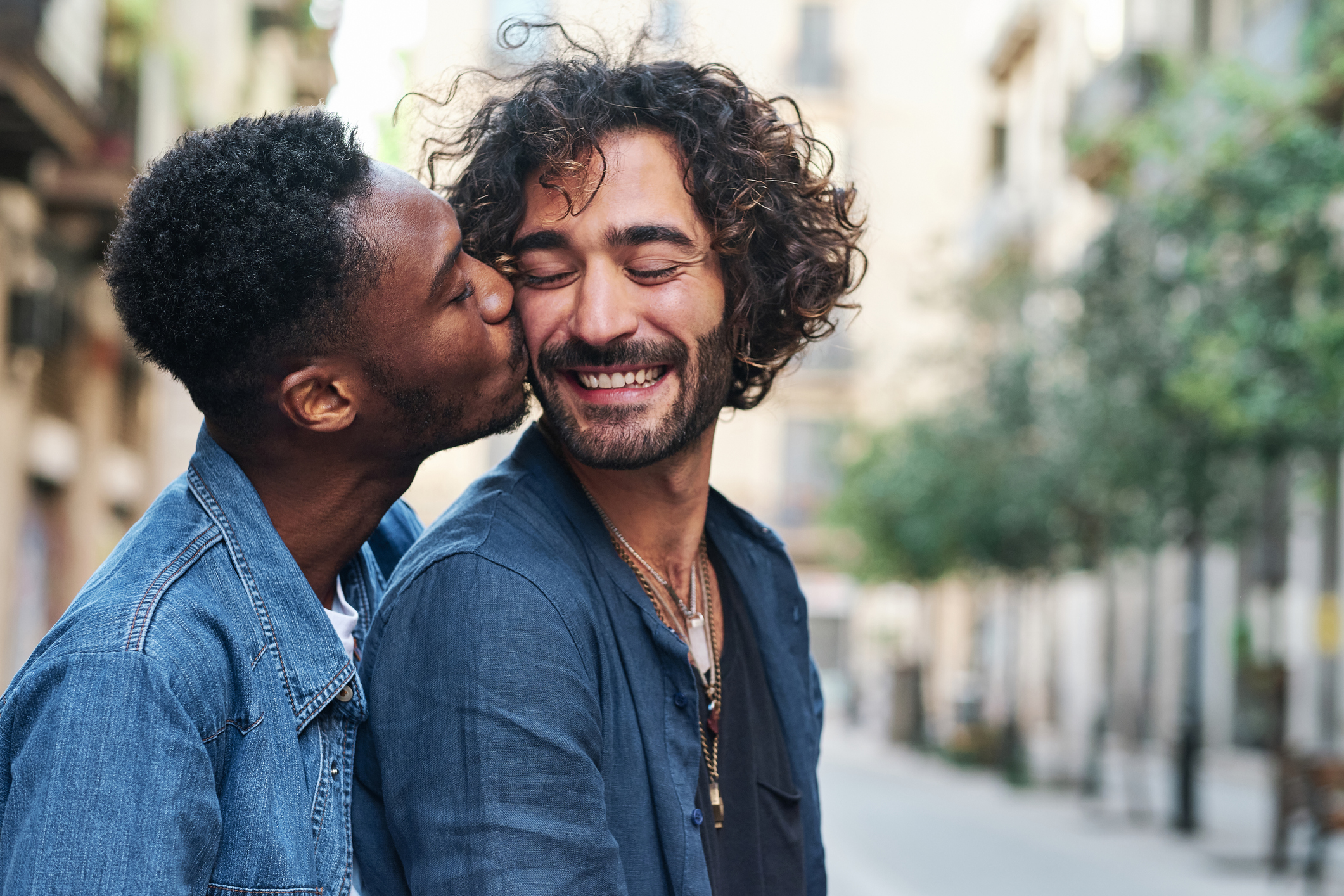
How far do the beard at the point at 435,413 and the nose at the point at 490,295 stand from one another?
0.07 meters

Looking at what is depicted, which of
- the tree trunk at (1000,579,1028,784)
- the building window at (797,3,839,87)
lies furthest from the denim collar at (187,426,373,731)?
the building window at (797,3,839,87)

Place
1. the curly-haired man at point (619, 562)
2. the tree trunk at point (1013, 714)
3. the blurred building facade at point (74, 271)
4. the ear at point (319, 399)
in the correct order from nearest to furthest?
the curly-haired man at point (619, 562) → the ear at point (319, 399) → the blurred building facade at point (74, 271) → the tree trunk at point (1013, 714)

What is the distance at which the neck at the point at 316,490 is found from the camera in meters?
2.32

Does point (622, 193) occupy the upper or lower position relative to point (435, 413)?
upper

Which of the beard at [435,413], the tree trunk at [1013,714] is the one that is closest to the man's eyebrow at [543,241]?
the beard at [435,413]

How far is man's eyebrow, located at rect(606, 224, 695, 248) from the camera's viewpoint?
102 inches

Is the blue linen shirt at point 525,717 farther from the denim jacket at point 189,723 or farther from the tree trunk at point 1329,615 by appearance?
the tree trunk at point 1329,615

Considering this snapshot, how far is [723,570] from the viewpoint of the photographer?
290cm

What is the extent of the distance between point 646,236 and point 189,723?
1.11m

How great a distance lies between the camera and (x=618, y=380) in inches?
102

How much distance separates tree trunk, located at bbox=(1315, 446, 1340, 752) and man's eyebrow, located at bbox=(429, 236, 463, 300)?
55.5 ft

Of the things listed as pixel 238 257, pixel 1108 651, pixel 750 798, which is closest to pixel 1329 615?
pixel 1108 651

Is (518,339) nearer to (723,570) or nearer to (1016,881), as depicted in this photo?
(723,570)

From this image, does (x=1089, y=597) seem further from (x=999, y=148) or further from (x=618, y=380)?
(x=618, y=380)
